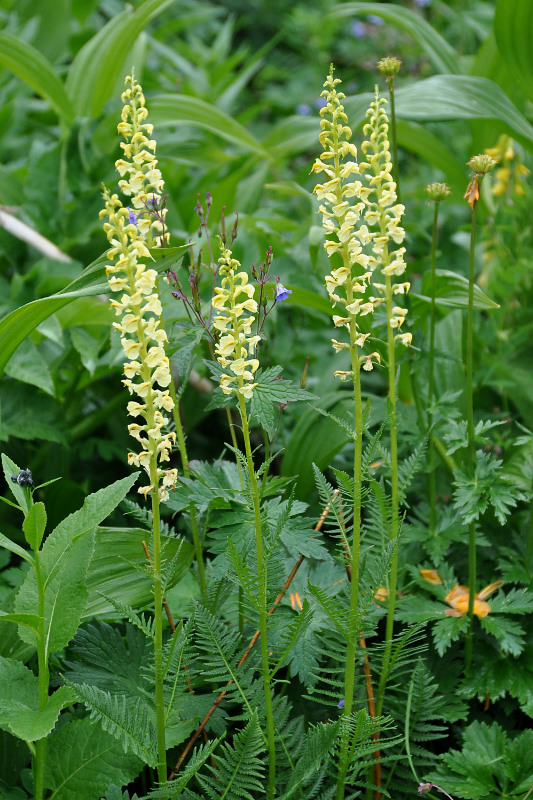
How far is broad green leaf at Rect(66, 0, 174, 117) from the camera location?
240 cm

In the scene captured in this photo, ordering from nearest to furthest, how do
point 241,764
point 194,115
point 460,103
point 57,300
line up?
point 241,764, point 57,300, point 460,103, point 194,115

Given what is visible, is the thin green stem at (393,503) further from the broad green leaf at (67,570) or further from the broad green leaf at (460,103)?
the broad green leaf at (460,103)

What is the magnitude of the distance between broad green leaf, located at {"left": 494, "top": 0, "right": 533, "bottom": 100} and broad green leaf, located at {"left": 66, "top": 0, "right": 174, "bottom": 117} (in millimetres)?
1085

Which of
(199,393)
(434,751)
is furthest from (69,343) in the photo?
(434,751)

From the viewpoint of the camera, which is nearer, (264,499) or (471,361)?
(471,361)

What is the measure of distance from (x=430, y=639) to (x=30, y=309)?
2.96 ft

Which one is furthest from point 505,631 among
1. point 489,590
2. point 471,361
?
point 471,361

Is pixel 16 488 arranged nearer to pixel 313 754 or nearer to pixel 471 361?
pixel 313 754

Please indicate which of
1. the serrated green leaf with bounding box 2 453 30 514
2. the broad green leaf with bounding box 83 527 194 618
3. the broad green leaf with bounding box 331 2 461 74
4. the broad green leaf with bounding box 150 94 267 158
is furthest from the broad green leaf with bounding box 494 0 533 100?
the serrated green leaf with bounding box 2 453 30 514

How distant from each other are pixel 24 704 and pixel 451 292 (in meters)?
1.11

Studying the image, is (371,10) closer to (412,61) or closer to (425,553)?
(425,553)

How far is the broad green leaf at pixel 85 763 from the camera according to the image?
1.06 m

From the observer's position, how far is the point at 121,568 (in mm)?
1265

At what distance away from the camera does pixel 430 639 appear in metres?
1.37
